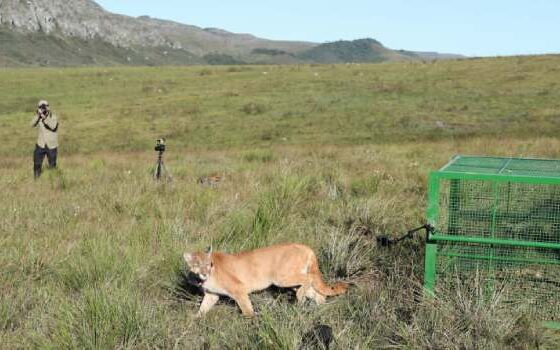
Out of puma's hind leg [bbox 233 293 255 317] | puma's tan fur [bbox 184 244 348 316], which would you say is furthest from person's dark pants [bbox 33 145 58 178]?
puma's hind leg [bbox 233 293 255 317]

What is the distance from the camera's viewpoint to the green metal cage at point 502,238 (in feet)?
21.0

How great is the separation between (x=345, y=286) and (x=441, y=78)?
40992 millimetres

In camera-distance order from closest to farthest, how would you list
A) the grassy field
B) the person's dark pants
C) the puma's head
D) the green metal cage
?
the grassy field, the puma's head, the green metal cage, the person's dark pants

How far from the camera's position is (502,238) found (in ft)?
25.7

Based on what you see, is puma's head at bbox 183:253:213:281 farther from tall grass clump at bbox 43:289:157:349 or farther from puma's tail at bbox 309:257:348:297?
puma's tail at bbox 309:257:348:297

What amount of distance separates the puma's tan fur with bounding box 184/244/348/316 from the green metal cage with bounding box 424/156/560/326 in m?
1.16

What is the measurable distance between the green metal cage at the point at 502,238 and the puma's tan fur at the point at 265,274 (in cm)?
116

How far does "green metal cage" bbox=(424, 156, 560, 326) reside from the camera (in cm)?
641

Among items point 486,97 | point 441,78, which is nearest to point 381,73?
point 441,78

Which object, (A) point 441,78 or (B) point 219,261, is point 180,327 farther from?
(A) point 441,78

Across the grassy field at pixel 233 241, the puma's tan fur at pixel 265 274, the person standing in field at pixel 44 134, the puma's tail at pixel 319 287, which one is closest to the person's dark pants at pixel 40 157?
the person standing in field at pixel 44 134

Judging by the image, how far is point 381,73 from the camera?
5012 centimetres

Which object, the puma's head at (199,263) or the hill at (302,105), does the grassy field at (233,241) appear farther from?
the hill at (302,105)

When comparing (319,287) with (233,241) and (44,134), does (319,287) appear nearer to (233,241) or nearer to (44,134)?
(233,241)
